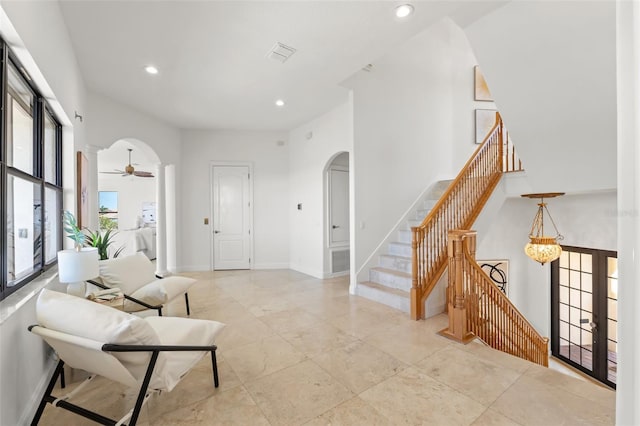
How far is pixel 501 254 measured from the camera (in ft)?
19.1

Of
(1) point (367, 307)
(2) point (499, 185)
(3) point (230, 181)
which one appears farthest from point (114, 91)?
(2) point (499, 185)

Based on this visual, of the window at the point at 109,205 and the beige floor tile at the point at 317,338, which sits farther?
the window at the point at 109,205

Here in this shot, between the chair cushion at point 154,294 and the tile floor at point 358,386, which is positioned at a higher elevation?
the chair cushion at point 154,294

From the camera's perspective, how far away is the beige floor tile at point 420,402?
1859 millimetres

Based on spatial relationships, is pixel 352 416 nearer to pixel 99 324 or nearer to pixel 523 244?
pixel 99 324

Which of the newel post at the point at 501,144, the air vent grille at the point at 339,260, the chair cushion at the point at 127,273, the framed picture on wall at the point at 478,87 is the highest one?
the framed picture on wall at the point at 478,87

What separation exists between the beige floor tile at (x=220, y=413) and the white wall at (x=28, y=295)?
76 cm

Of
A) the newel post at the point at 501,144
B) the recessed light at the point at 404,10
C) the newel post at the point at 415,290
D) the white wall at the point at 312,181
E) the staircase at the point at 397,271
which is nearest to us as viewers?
the recessed light at the point at 404,10

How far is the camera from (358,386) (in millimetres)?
2197

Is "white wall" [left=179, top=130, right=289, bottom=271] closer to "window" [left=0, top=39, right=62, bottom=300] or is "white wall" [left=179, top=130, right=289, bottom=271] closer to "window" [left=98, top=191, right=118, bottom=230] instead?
"window" [left=0, top=39, right=62, bottom=300]

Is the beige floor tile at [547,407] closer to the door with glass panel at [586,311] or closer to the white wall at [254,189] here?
the door with glass panel at [586,311]

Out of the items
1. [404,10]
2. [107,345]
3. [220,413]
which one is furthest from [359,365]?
[404,10]

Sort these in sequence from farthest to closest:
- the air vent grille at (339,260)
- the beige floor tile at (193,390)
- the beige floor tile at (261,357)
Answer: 1. the air vent grille at (339,260)
2. the beige floor tile at (261,357)
3. the beige floor tile at (193,390)

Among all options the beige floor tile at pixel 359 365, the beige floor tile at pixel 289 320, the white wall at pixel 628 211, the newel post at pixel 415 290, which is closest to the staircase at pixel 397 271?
the newel post at pixel 415 290
